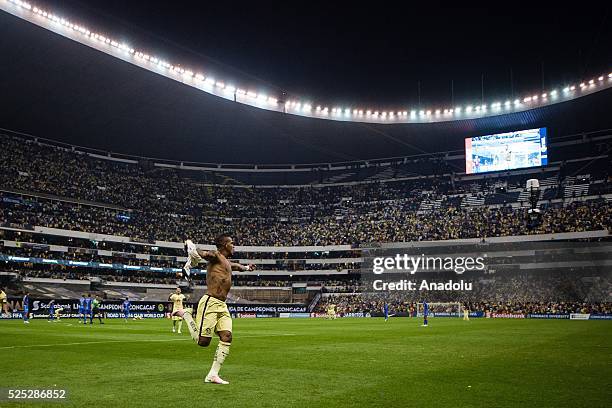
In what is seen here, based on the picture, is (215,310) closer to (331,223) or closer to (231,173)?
(331,223)

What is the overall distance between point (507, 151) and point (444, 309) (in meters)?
22.4

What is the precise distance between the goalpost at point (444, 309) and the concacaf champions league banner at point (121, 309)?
1899cm

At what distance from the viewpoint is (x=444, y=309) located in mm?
64250

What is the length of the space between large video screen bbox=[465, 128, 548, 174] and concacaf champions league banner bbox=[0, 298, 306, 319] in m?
31.1

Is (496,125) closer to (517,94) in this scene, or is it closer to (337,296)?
(517,94)

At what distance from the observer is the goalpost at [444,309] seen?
6125 centimetres

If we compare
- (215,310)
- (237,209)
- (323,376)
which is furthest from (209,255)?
(237,209)

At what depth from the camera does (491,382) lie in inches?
420

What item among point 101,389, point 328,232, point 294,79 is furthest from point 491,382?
point 328,232

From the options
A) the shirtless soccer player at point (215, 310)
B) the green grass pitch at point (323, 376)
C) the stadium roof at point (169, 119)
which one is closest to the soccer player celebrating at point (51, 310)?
the stadium roof at point (169, 119)

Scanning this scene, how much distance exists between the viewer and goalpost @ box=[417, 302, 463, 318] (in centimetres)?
6125

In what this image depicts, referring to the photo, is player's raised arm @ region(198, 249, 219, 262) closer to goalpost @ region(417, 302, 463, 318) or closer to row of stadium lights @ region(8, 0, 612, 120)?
row of stadium lights @ region(8, 0, 612, 120)

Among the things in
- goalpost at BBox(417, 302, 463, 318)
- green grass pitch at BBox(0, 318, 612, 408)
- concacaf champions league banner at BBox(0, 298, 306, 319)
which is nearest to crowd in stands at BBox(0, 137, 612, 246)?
goalpost at BBox(417, 302, 463, 318)

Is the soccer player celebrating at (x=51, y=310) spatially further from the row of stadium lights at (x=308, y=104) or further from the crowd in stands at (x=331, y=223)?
the row of stadium lights at (x=308, y=104)
